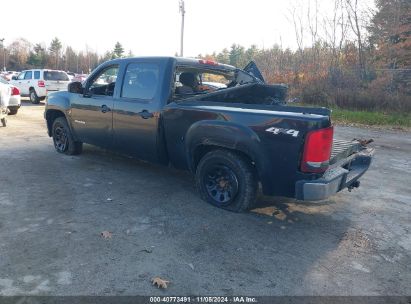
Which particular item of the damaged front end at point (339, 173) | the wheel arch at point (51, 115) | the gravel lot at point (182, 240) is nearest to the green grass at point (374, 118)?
the gravel lot at point (182, 240)

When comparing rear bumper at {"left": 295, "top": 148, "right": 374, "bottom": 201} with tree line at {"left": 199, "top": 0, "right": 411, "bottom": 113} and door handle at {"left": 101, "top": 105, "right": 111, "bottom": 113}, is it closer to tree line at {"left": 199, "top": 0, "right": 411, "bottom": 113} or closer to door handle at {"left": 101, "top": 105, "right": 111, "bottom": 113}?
door handle at {"left": 101, "top": 105, "right": 111, "bottom": 113}

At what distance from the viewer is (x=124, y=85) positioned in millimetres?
5516

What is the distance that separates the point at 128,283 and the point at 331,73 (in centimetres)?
1738

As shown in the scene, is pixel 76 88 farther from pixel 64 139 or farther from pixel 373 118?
pixel 373 118

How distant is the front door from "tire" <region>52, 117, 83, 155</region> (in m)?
0.38

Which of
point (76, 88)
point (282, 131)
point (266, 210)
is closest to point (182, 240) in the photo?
point (266, 210)

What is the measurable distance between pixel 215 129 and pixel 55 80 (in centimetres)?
1679

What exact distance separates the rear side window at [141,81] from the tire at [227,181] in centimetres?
136

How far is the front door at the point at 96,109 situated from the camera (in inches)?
228

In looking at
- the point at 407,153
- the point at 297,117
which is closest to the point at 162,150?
the point at 297,117

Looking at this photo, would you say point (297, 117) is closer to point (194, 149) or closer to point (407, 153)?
point (194, 149)

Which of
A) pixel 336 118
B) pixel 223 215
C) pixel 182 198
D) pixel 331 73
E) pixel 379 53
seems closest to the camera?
Result: pixel 223 215

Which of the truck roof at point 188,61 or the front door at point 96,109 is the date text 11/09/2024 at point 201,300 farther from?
the front door at point 96,109

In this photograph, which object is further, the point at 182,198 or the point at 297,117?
the point at 182,198
